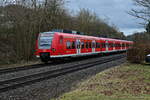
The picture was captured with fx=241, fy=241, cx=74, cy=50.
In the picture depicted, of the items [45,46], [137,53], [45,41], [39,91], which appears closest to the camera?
[39,91]

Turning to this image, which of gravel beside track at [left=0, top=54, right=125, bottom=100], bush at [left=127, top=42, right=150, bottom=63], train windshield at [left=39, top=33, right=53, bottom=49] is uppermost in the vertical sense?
train windshield at [left=39, top=33, right=53, bottom=49]

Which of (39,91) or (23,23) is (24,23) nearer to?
(23,23)

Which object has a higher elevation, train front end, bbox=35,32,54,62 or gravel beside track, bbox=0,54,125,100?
train front end, bbox=35,32,54,62

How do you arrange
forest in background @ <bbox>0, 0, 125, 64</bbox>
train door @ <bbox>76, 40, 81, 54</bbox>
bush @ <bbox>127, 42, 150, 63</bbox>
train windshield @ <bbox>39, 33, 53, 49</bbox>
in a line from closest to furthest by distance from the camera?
bush @ <bbox>127, 42, 150, 63</bbox> → train windshield @ <bbox>39, 33, 53, 49</bbox> → forest in background @ <bbox>0, 0, 125, 64</bbox> → train door @ <bbox>76, 40, 81, 54</bbox>

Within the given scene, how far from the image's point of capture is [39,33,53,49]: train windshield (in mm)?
20923

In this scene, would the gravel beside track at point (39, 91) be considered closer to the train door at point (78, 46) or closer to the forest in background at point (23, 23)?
the forest in background at point (23, 23)

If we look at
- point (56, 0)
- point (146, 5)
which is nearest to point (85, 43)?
point (56, 0)

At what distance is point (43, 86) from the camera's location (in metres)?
10.2

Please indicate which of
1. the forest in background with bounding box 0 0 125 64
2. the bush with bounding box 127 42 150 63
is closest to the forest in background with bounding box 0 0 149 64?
the forest in background with bounding box 0 0 125 64

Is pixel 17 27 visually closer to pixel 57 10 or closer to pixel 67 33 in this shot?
pixel 67 33

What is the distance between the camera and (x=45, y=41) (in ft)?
69.6

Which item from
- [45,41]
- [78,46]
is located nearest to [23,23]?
[45,41]

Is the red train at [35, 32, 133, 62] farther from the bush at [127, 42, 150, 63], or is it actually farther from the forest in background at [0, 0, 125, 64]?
the forest in background at [0, 0, 125, 64]

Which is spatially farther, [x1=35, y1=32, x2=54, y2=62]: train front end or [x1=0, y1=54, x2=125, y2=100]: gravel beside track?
[x1=35, y1=32, x2=54, y2=62]: train front end
